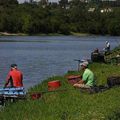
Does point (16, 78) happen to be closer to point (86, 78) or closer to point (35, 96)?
point (35, 96)

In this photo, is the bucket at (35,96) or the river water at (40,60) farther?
the river water at (40,60)

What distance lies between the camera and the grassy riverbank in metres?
15.5

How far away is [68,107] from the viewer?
17109mm

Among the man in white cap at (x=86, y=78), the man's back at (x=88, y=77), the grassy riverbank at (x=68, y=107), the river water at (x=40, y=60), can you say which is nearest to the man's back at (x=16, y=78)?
the grassy riverbank at (x=68, y=107)

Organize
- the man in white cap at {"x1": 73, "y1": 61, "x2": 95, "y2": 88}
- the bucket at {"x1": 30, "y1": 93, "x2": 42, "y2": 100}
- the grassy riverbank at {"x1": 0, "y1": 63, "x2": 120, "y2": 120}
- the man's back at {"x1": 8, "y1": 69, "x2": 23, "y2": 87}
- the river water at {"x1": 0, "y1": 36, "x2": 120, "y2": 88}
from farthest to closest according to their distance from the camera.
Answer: the river water at {"x1": 0, "y1": 36, "x2": 120, "y2": 88}
the man's back at {"x1": 8, "y1": 69, "x2": 23, "y2": 87}
the man in white cap at {"x1": 73, "y1": 61, "x2": 95, "y2": 88}
the bucket at {"x1": 30, "y1": 93, "x2": 42, "y2": 100}
the grassy riverbank at {"x1": 0, "y1": 63, "x2": 120, "y2": 120}

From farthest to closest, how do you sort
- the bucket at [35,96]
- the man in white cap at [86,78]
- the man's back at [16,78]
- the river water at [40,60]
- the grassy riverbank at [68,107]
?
the river water at [40,60] < the man's back at [16,78] < the man in white cap at [86,78] < the bucket at [35,96] < the grassy riverbank at [68,107]

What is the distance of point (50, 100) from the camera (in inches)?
765

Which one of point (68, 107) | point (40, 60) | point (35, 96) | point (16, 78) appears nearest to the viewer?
point (68, 107)

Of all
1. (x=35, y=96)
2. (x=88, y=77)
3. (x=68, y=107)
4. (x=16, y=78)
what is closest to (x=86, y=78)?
(x=88, y=77)

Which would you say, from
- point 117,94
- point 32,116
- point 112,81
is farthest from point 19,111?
point 112,81

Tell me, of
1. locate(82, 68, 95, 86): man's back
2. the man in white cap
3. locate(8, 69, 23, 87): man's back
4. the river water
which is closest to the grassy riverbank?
the man in white cap

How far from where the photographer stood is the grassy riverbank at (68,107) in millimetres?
15469

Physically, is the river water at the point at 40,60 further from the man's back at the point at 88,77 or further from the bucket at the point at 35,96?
the bucket at the point at 35,96

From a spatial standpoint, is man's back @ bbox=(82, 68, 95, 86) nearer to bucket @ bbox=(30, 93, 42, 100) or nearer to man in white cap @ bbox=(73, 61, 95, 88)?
man in white cap @ bbox=(73, 61, 95, 88)
